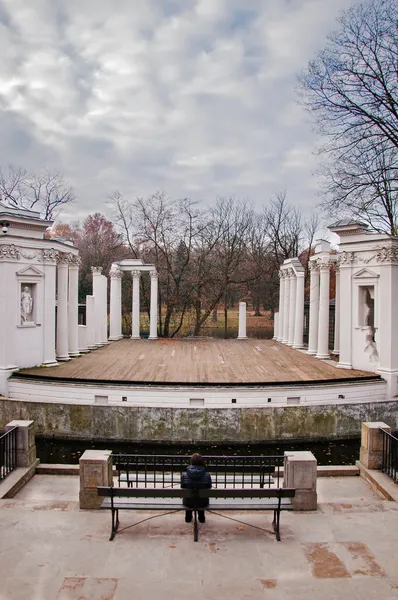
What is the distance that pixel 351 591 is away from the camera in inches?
199

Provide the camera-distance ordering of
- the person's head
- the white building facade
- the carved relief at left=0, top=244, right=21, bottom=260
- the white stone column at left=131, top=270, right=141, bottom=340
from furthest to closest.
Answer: the white stone column at left=131, top=270, right=141, bottom=340 → the white building facade → the carved relief at left=0, top=244, right=21, bottom=260 → the person's head

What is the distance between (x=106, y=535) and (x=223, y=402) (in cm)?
912


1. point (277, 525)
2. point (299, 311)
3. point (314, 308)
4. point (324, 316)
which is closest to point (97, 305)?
point (299, 311)

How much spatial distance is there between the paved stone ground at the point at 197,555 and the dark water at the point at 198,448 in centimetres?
625

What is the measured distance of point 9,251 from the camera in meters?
16.9

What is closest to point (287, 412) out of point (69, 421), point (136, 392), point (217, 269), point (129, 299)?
point (136, 392)

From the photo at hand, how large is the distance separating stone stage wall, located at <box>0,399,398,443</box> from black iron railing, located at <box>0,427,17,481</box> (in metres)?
5.56

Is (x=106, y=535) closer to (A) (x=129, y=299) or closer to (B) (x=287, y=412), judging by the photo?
(B) (x=287, y=412)

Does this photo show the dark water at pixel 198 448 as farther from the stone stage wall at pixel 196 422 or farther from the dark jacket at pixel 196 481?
the dark jacket at pixel 196 481

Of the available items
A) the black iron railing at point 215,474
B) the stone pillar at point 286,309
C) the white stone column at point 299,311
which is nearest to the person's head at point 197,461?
the black iron railing at point 215,474

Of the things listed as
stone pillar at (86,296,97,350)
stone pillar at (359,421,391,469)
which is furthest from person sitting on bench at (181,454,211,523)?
stone pillar at (86,296,97,350)

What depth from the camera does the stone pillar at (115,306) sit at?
103 ft

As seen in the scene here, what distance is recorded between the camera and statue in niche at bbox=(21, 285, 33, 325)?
18016mm

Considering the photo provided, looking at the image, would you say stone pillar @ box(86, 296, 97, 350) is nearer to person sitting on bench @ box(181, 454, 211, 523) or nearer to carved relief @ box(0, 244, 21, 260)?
carved relief @ box(0, 244, 21, 260)
